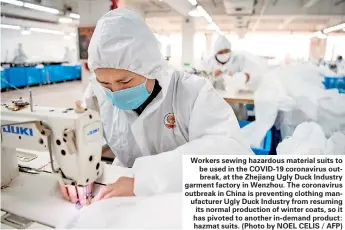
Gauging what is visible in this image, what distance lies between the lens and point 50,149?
0.89m

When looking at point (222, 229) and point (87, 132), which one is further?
point (87, 132)

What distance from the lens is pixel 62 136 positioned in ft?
2.76

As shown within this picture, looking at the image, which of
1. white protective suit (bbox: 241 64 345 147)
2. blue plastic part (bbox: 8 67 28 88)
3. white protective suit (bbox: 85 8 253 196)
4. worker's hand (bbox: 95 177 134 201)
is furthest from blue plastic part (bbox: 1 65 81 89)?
worker's hand (bbox: 95 177 134 201)

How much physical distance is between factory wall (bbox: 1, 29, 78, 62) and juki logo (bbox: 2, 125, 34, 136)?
430 inches

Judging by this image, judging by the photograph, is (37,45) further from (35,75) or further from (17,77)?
(17,77)

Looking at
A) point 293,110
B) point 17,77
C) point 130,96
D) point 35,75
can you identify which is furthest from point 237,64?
point 35,75

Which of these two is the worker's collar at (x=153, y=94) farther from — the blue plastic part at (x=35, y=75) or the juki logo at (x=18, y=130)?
the blue plastic part at (x=35, y=75)

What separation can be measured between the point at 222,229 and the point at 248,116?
328 cm

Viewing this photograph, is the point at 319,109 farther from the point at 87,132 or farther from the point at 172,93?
the point at 87,132

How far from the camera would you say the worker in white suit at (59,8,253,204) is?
841 millimetres

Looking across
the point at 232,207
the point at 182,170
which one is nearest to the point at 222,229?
the point at 232,207

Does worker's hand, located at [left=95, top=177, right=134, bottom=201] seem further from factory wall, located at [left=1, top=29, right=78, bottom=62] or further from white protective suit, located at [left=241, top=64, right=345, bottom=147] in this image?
factory wall, located at [left=1, top=29, right=78, bottom=62]

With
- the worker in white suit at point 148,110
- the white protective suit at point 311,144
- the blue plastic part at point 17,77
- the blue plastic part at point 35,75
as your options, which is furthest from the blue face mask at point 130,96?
the blue plastic part at point 35,75

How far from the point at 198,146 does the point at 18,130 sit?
23.9 inches
